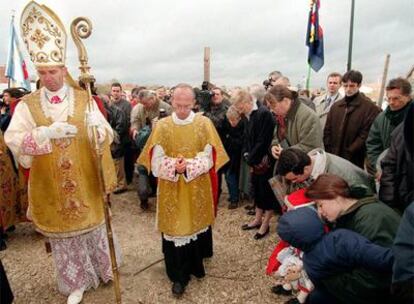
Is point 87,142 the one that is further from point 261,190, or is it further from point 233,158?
point 233,158

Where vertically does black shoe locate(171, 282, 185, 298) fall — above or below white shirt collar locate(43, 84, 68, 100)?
below

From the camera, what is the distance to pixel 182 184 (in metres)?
3.34

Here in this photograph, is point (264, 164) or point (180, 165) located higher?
point (180, 165)

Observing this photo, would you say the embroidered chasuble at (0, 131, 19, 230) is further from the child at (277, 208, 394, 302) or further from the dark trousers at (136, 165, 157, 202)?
the child at (277, 208, 394, 302)

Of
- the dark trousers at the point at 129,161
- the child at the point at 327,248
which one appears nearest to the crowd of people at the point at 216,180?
the child at the point at 327,248

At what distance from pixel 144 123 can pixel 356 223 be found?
443 cm

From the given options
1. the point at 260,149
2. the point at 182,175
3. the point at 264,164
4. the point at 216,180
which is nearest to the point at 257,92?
the point at 260,149

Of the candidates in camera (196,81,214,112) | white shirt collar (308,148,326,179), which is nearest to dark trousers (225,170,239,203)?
camera (196,81,214,112)

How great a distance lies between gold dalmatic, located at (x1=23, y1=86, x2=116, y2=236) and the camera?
3086 millimetres

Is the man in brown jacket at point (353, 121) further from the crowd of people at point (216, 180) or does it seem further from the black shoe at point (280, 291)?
the black shoe at point (280, 291)

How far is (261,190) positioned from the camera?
4.37 meters

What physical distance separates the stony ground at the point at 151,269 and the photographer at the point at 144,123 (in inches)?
24.2

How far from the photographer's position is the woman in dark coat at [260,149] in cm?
427

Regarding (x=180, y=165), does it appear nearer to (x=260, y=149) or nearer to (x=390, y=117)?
(x=260, y=149)
